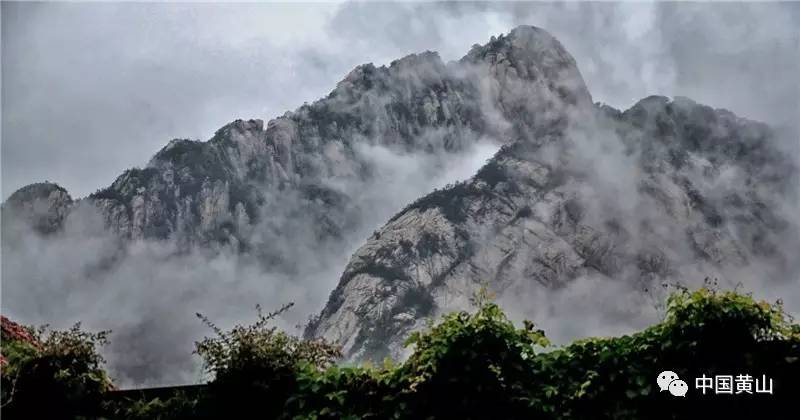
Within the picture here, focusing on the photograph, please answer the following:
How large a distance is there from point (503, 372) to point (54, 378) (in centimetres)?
484

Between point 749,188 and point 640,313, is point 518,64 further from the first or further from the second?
point 640,313

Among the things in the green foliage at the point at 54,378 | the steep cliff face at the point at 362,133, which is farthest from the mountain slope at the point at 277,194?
the green foliage at the point at 54,378

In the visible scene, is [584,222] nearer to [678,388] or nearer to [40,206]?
[40,206]

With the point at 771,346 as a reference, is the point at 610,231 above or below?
above

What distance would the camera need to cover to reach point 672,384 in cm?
649

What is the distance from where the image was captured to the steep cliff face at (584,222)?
346 feet

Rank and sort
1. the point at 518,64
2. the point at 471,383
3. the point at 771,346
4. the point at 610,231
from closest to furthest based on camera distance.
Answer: the point at 771,346, the point at 471,383, the point at 610,231, the point at 518,64

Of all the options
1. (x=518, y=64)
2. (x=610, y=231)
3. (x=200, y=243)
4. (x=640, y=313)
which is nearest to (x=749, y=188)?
(x=610, y=231)

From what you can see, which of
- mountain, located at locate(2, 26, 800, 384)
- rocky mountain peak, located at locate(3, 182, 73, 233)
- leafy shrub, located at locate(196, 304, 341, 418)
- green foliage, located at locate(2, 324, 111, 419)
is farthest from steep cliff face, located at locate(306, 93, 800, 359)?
leafy shrub, located at locate(196, 304, 341, 418)

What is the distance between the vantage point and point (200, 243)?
11550 cm

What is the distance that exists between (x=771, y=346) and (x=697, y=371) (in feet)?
2.08

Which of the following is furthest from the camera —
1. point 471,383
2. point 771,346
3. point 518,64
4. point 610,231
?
point 518,64

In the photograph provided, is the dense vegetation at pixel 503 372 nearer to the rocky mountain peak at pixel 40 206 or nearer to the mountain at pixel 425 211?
the mountain at pixel 425 211

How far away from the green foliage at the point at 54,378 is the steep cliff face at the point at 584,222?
84972mm
